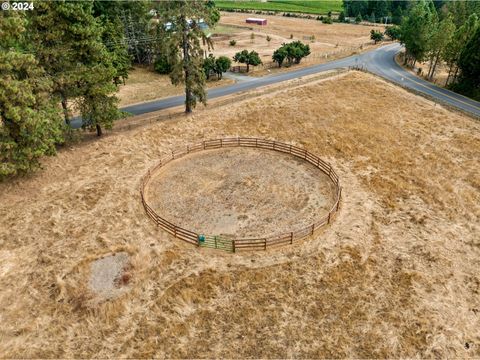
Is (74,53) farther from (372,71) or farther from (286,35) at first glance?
(286,35)

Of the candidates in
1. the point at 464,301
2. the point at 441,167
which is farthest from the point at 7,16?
the point at 441,167

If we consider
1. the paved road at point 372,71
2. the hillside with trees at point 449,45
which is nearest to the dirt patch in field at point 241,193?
the paved road at point 372,71

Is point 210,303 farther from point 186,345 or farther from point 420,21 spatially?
point 420,21

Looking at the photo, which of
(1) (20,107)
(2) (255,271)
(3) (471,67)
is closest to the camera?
(2) (255,271)

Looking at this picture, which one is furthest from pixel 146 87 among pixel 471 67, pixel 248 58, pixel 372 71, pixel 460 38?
pixel 460 38

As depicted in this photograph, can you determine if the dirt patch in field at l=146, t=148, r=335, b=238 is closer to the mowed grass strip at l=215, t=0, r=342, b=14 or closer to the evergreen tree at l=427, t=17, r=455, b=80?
the evergreen tree at l=427, t=17, r=455, b=80
